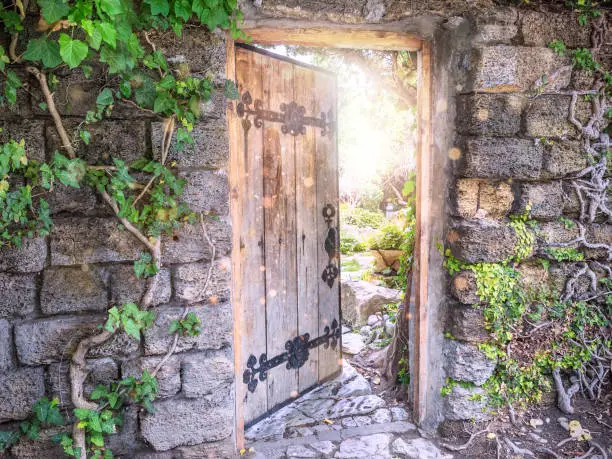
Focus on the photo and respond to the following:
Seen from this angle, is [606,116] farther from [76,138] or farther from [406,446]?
[76,138]

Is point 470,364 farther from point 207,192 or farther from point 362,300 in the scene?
point 362,300

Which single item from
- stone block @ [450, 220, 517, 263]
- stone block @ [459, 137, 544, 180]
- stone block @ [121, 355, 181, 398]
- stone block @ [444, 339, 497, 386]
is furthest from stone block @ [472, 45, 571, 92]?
stone block @ [121, 355, 181, 398]

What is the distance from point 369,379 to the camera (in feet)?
12.4

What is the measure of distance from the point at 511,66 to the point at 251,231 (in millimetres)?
1892

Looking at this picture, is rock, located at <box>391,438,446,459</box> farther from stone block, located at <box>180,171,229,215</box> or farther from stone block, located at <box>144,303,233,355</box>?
stone block, located at <box>180,171,229,215</box>

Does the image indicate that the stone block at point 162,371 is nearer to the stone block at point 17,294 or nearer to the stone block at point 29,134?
the stone block at point 17,294

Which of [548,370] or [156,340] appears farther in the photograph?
[548,370]

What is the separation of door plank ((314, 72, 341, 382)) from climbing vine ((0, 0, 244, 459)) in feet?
4.20

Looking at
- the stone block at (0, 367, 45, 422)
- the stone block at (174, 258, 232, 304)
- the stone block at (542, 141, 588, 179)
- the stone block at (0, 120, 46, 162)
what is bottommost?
the stone block at (0, 367, 45, 422)

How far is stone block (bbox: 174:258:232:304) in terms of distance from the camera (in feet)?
7.55

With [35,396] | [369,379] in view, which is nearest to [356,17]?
[35,396]

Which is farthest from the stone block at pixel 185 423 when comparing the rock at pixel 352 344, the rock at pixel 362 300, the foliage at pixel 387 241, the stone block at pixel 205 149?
the foliage at pixel 387 241

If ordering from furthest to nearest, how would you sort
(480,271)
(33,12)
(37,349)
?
(480,271), (37,349), (33,12)

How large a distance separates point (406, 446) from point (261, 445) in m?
0.92
